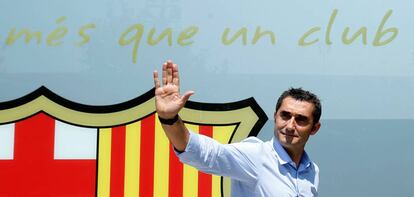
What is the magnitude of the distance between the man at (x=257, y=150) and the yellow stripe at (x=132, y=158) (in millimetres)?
450

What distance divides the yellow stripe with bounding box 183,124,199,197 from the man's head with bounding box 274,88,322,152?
0.39m

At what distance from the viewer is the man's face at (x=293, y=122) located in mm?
1297

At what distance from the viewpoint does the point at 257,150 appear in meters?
1.27

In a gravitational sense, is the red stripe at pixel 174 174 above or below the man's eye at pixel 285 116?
below

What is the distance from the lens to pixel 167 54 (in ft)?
5.29

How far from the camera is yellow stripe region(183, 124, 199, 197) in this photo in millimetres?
1629

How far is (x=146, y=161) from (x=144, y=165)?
0.02 meters

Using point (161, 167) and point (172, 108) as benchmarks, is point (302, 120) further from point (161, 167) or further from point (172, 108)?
point (161, 167)

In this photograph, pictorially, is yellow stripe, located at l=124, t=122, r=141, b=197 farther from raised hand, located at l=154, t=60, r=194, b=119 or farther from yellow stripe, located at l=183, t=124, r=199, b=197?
raised hand, located at l=154, t=60, r=194, b=119

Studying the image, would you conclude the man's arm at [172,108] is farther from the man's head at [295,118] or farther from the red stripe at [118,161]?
the red stripe at [118,161]

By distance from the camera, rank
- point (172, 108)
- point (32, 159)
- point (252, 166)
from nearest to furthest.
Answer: point (172, 108)
point (252, 166)
point (32, 159)

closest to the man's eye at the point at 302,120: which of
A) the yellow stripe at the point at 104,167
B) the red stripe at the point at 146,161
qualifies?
the red stripe at the point at 146,161

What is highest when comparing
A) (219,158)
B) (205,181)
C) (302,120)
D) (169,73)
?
(169,73)

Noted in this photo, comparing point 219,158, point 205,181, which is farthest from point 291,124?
point 205,181
